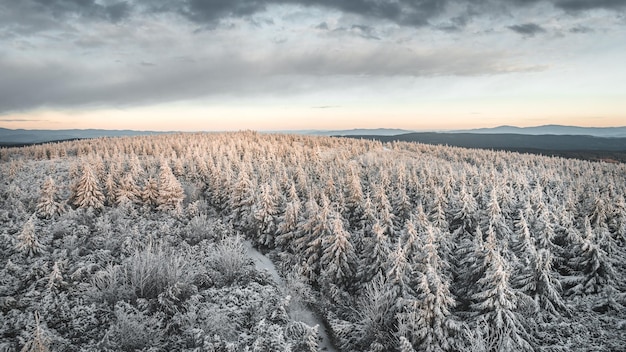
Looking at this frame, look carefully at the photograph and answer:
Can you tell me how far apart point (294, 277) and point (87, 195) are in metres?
19.9

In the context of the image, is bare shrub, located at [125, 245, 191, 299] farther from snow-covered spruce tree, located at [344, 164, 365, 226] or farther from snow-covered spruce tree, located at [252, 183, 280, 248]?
snow-covered spruce tree, located at [344, 164, 365, 226]

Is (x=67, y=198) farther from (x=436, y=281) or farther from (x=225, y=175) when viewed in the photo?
(x=436, y=281)

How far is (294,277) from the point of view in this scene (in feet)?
77.6

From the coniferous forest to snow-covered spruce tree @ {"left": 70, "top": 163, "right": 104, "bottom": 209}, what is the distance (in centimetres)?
17

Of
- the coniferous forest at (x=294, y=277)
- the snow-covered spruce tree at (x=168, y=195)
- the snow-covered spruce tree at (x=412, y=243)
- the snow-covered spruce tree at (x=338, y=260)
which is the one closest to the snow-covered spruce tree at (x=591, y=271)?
the coniferous forest at (x=294, y=277)

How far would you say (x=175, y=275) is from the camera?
1652 centimetres

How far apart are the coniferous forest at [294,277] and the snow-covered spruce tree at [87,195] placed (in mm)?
Result: 173

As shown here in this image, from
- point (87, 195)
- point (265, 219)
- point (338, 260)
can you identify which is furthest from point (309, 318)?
point (87, 195)

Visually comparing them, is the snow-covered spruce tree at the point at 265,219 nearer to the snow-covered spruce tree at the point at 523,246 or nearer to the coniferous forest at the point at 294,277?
the coniferous forest at the point at 294,277

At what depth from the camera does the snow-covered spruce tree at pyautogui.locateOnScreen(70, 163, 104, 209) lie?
2781 centimetres

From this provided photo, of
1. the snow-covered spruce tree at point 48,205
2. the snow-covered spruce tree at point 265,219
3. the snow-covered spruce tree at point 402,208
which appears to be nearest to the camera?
the snow-covered spruce tree at point 48,205

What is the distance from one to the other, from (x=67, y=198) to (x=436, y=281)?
32.3m

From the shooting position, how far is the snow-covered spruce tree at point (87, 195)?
91.2 feet

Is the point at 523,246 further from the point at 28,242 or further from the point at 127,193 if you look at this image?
the point at 127,193
